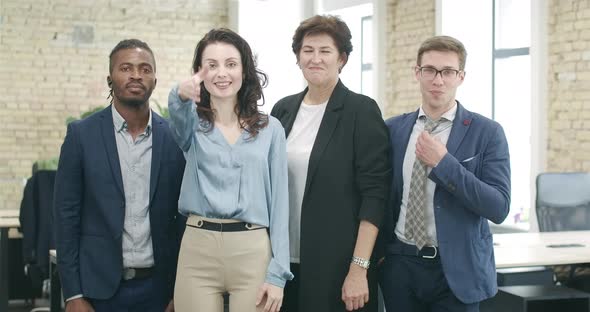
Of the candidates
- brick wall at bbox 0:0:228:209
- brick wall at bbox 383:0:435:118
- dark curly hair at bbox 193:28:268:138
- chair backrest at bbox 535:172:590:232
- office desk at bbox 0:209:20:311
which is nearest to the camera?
dark curly hair at bbox 193:28:268:138

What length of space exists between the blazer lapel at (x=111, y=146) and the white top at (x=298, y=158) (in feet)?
1.87

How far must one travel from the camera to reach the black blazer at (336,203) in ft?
8.45

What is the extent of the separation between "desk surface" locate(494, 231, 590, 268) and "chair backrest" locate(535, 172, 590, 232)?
0.74ft

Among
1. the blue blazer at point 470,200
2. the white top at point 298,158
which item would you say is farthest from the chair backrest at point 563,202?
the white top at point 298,158

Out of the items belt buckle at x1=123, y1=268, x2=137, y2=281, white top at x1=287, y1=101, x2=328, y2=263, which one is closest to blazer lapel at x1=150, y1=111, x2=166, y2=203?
belt buckle at x1=123, y1=268, x2=137, y2=281

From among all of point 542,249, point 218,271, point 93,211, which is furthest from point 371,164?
point 542,249

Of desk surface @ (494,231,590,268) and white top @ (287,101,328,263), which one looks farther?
desk surface @ (494,231,590,268)

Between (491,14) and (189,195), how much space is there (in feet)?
20.9

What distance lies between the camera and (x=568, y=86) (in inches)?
267

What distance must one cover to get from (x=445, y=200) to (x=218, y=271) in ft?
2.64

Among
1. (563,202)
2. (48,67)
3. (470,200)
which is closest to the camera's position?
(470,200)

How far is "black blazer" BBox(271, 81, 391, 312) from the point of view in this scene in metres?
2.57

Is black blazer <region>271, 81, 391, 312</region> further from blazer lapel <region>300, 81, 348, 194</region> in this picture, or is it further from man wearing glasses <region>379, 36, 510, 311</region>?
man wearing glasses <region>379, 36, 510, 311</region>

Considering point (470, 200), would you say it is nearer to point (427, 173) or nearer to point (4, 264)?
point (427, 173)
